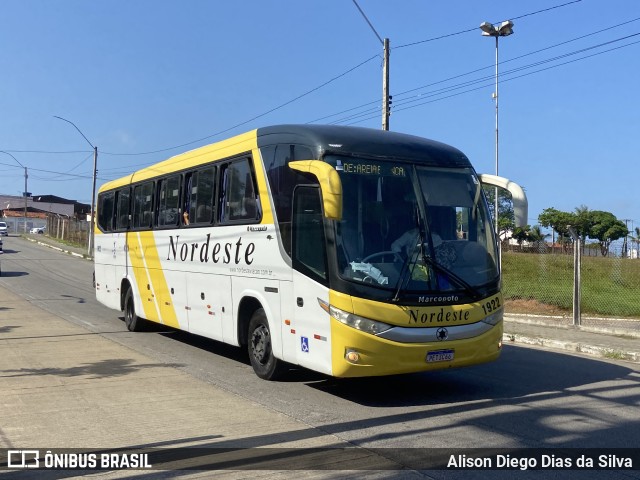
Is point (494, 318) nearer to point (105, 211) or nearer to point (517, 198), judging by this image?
point (517, 198)

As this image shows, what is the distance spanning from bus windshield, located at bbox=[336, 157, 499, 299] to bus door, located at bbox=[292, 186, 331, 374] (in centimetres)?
36

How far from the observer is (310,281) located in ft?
26.8

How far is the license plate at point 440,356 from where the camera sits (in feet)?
25.9

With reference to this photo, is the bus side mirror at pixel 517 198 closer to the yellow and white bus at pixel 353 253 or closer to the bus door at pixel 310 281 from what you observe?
the yellow and white bus at pixel 353 253

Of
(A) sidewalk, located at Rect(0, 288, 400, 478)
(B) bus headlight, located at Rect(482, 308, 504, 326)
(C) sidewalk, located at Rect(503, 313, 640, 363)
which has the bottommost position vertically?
(A) sidewalk, located at Rect(0, 288, 400, 478)

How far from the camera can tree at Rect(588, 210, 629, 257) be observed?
73250 millimetres

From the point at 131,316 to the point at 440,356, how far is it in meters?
9.07

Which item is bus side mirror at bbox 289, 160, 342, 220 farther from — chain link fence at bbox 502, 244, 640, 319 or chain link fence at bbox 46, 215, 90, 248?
chain link fence at bbox 46, 215, 90, 248

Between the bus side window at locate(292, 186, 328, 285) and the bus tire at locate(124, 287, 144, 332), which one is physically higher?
the bus side window at locate(292, 186, 328, 285)

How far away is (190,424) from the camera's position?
7168 mm

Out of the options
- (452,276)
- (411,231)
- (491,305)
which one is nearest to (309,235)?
(411,231)

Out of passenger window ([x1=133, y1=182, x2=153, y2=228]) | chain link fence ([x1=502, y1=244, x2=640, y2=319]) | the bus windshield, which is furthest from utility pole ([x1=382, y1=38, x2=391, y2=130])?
the bus windshield

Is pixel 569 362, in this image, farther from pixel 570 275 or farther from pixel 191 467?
pixel 570 275

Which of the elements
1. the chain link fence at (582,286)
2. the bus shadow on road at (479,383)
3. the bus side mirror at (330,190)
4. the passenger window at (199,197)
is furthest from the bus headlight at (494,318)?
the chain link fence at (582,286)
